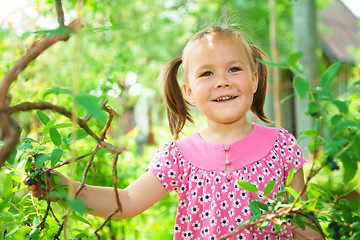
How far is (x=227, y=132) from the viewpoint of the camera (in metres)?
1.92

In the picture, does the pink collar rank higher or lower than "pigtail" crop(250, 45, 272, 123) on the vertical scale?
lower

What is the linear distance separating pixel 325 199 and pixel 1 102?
0.83 metres

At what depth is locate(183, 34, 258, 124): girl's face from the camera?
1826 millimetres

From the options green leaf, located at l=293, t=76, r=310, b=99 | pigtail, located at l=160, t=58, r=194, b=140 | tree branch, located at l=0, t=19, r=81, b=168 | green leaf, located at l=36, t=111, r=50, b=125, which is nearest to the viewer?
tree branch, located at l=0, t=19, r=81, b=168

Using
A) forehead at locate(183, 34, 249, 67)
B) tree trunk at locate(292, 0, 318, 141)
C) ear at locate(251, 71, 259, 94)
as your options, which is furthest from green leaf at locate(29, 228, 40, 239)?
tree trunk at locate(292, 0, 318, 141)

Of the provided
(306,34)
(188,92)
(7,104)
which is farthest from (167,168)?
(306,34)

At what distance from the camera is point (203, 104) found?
1874 mm

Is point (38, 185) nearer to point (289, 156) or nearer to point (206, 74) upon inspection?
point (206, 74)

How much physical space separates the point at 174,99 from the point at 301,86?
138 cm

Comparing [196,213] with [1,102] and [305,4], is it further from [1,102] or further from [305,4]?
[305,4]

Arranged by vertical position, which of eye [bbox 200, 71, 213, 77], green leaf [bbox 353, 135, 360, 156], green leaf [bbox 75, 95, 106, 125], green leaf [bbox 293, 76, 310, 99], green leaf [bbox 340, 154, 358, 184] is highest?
green leaf [bbox 75, 95, 106, 125]

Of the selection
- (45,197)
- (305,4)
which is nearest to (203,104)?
(45,197)

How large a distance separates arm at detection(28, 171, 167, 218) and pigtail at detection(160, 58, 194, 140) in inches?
18.7

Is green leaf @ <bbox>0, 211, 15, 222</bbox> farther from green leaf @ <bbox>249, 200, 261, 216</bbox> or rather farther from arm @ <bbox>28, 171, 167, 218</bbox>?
green leaf @ <bbox>249, 200, 261, 216</bbox>
